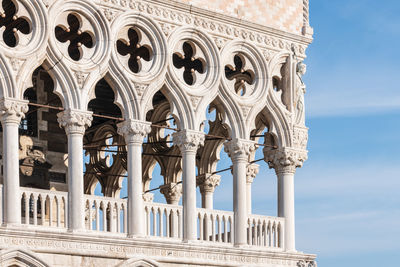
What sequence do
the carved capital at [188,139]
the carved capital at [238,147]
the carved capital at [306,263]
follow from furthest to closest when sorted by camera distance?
the carved capital at [306,263] → the carved capital at [238,147] → the carved capital at [188,139]

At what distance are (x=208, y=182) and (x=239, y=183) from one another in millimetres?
5039

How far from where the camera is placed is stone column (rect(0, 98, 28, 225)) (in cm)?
2561

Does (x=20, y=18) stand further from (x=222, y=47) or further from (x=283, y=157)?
(x=283, y=157)

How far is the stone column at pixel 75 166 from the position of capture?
87.6ft

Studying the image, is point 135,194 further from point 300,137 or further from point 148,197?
point 148,197

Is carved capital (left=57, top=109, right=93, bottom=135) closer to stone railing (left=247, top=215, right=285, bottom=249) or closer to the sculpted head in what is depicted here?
stone railing (left=247, top=215, right=285, bottom=249)

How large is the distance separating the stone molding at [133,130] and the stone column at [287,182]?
4311 mm

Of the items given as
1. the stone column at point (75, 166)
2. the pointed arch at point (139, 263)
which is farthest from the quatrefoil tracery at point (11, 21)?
the pointed arch at point (139, 263)

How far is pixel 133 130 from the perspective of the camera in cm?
2805

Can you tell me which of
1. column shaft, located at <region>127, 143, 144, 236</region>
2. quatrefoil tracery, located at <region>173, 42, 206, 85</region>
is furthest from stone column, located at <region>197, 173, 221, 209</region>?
column shaft, located at <region>127, 143, 144, 236</region>

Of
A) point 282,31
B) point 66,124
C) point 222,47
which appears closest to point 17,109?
point 66,124

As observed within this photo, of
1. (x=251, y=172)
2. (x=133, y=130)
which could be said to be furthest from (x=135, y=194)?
(x=251, y=172)

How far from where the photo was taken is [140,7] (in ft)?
93.6

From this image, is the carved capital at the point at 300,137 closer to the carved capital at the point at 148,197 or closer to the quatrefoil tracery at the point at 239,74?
the quatrefoil tracery at the point at 239,74
